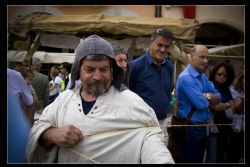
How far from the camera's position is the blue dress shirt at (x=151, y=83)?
4.58 metres

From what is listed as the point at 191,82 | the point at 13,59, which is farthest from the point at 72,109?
the point at 13,59

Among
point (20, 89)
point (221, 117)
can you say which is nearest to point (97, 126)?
point (20, 89)

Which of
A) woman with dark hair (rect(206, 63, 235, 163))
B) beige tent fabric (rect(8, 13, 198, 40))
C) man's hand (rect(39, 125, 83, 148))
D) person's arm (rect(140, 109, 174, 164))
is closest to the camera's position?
person's arm (rect(140, 109, 174, 164))

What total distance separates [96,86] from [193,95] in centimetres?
220

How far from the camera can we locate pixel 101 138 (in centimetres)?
267

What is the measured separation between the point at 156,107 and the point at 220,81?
4.19 ft

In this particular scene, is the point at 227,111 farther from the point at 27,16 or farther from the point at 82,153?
the point at 27,16

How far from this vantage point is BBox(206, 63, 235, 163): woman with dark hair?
5.13m

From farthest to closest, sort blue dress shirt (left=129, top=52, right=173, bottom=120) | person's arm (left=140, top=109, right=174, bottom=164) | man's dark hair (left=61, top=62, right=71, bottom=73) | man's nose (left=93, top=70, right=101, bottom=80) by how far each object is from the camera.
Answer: man's dark hair (left=61, top=62, right=71, bottom=73), blue dress shirt (left=129, top=52, right=173, bottom=120), man's nose (left=93, top=70, right=101, bottom=80), person's arm (left=140, top=109, right=174, bottom=164)

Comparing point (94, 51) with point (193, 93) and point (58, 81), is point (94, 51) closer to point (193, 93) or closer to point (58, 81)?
point (193, 93)

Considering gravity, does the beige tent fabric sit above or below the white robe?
above

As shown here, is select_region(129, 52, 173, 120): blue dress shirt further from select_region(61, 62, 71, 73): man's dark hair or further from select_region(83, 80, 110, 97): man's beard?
select_region(61, 62, 71, 73): man's dark hair

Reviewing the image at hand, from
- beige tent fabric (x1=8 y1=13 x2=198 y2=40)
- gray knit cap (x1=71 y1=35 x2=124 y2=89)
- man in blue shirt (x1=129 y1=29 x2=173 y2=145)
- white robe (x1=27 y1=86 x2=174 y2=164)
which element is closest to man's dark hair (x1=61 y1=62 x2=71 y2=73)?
beige tent fabric (x1=8 y1=13 x2=198 y2=40)

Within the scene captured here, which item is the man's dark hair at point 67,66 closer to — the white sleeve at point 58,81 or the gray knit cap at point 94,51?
the white sleeve at point 58,81
